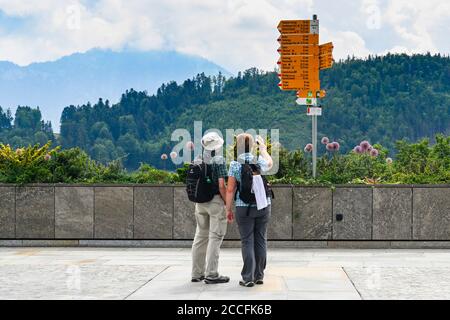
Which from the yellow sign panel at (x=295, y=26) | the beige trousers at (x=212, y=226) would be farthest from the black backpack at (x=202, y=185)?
the yellow sign panel at (x=295, y=26)

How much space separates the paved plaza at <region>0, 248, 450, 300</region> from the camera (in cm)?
873

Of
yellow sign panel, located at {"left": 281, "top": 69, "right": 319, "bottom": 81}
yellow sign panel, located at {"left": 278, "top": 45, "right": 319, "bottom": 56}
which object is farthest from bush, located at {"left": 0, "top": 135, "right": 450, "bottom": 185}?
yellow sign panel, located at {"left": 278, "top": 45, "right": 319, "bottom": 56}

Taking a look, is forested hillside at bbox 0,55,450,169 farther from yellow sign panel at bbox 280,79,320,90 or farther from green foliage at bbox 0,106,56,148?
yellow sign panel at bbox 280,79,320,90

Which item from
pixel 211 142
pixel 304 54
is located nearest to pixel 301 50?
pixel 304 54

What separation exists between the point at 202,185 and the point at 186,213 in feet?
16.0

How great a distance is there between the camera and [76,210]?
14359 mm

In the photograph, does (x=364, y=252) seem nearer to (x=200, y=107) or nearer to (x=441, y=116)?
(x=441, y=116)

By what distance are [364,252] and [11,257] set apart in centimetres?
530

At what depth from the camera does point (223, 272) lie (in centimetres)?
1057

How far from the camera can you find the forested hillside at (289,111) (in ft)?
384

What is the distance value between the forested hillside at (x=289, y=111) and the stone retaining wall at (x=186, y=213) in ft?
286

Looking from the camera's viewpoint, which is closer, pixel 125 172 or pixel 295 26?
pixel 125 172

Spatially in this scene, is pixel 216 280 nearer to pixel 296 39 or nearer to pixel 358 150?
pixel 296 39

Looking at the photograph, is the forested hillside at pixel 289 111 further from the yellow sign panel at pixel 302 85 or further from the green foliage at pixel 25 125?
the yellow sign panel at pixel 302 85
